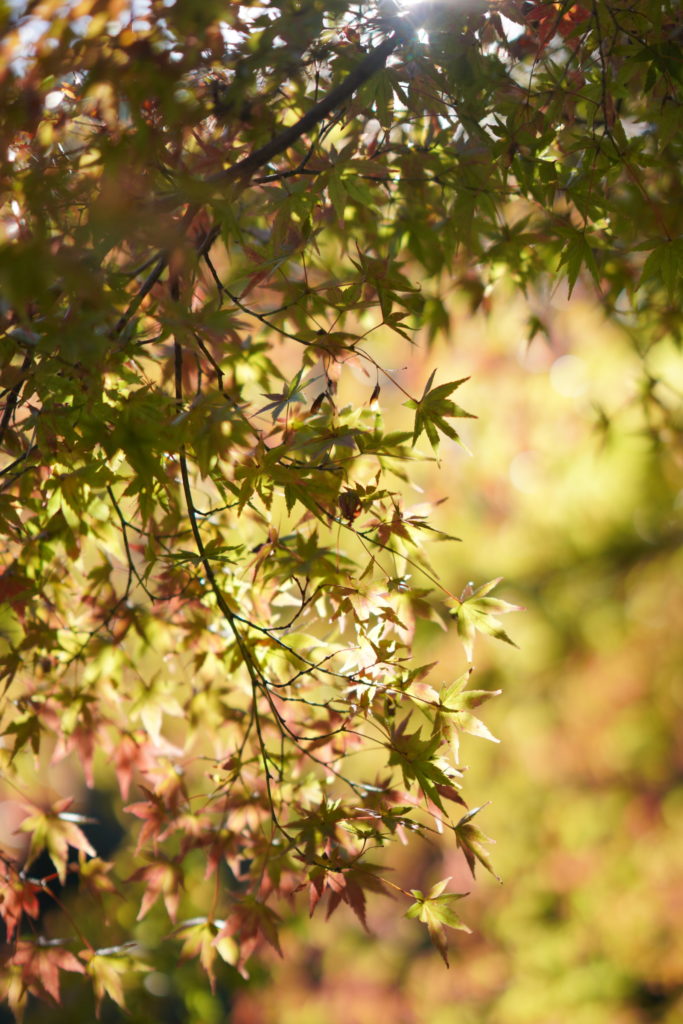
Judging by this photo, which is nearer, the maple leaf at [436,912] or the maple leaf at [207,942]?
the maple leaf at [436,912]

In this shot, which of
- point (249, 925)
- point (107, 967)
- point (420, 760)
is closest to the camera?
point (420, 760)

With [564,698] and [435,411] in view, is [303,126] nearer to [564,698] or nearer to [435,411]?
[435,411]

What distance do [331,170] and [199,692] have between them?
2.35ft

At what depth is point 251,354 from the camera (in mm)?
1247

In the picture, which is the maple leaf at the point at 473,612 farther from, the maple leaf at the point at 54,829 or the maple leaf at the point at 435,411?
the maple leaf at the point at 54,829

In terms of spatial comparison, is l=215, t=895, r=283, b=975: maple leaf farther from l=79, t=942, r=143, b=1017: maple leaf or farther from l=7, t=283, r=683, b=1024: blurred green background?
l=7, t=283, r=683, b=1024: blurred green background

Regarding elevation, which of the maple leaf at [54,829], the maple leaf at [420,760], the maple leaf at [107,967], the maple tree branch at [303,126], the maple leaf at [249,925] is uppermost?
the maple tree branch at [303,126]

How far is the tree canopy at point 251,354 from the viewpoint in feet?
2.32

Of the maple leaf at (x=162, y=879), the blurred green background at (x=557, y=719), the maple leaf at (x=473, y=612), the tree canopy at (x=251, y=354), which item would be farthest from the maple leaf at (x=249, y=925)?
the blurred green background at (x=557, y=719)

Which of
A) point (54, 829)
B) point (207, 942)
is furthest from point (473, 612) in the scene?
point (54, 829)

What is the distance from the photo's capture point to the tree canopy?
2.32 feet

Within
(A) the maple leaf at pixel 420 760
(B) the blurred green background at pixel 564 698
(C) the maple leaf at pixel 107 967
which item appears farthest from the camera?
(B) the blurred green background at pixel 564 698

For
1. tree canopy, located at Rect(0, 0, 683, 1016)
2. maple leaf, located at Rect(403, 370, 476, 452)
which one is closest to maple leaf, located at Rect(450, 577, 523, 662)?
tree canopy, located at Rect(0, 0, 683, 1016)

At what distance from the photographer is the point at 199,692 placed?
1.19m
